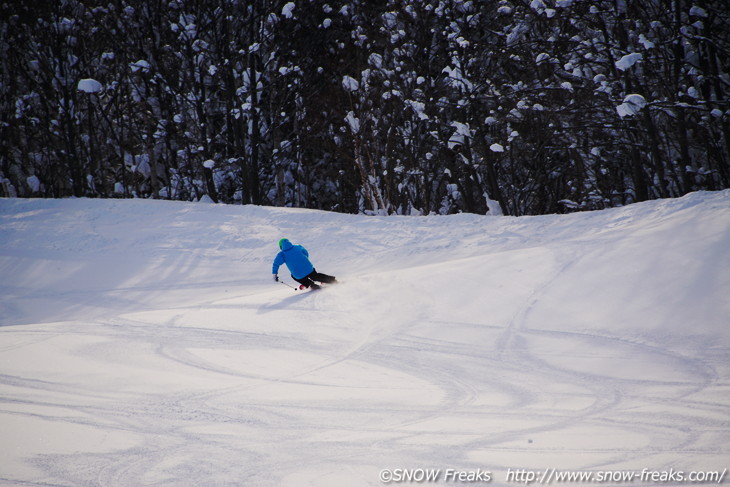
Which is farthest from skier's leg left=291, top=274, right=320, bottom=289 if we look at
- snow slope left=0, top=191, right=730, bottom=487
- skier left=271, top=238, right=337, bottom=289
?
snow slope left=0, top=191, right=730, bottom=487

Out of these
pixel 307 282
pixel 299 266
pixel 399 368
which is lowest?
pixel 399 368

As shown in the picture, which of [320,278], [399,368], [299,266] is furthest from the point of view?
[320,278]

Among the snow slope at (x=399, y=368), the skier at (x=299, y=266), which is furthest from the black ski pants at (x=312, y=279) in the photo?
the snow slope at (x=399, y=368)

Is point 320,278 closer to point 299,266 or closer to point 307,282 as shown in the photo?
point 307,282

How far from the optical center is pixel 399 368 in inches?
247

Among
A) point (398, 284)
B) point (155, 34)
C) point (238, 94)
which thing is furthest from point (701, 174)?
point (155, 34)

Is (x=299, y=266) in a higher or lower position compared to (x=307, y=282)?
higher

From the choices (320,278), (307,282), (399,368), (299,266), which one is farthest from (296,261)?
(399,368)

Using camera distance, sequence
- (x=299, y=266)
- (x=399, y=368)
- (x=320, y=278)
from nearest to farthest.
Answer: (x=399, y=368), (x=299, y=266), (x=320, y=278)

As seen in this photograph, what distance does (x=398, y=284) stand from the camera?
30.6ft

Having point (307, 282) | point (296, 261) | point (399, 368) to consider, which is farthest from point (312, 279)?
point (399, 368)

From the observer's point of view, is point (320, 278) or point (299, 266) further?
point (320, 278)

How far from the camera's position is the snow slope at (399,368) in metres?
4.01

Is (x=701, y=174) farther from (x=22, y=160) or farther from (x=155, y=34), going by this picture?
(x=22, y=160)
